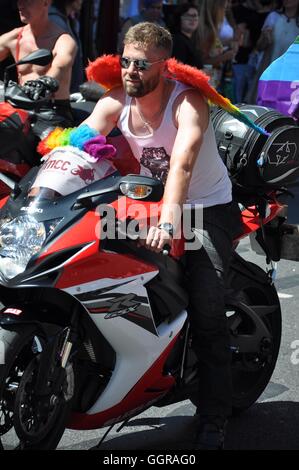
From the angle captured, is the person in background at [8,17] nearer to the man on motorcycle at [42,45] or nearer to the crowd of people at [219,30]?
the crowd of people at [219,30]

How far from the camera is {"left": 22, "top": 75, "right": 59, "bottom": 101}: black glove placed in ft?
16.1

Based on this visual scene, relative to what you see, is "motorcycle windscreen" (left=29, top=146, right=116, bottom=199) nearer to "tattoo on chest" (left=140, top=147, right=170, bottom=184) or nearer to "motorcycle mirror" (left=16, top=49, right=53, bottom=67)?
"tattoo on chest" (left=140, top=147, right=170, bottom=184)

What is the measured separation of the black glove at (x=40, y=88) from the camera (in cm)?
490

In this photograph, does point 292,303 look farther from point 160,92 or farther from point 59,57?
point 160,92

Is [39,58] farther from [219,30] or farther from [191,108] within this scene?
[219,30]

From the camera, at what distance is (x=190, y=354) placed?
3.90 meters

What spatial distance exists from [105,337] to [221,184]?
2.95 ft

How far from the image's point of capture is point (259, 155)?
168 inches

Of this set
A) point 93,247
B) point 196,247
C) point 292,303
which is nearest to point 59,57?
point 292,303

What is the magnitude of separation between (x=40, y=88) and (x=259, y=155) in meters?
1.36

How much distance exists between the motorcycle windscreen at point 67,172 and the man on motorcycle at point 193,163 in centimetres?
28

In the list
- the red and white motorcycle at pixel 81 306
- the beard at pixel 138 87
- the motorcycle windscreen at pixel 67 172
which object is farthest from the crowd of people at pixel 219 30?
A: the red and white motorcycle at pixel 81 306

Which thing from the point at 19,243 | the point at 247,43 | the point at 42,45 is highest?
the point at 19,243

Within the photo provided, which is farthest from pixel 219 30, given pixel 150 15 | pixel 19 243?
pixel 19 243
